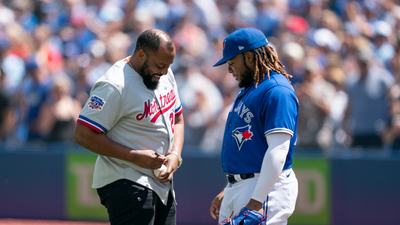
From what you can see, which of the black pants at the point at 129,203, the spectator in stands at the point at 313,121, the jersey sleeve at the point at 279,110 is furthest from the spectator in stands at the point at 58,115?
the jersey sleeve at the point at 279,110

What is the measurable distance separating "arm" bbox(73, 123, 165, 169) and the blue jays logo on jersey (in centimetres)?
56

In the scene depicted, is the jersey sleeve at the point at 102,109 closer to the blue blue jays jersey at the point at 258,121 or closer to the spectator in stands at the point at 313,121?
the blue blue jays jersey at the point at 258,121

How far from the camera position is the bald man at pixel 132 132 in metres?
2.90

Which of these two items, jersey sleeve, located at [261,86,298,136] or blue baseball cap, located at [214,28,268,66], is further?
blue baseball cap, located at [214,28,268,66]

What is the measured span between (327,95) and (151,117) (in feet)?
13.3

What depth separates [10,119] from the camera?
7.48 meters

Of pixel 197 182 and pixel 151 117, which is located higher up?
pixel 151 117

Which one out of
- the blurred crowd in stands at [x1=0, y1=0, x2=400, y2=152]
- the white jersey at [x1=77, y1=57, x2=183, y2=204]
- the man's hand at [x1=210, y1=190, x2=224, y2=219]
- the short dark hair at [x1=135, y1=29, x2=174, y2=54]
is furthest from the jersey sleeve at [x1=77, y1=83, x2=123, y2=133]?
the blurred crowd in stands at [x1=0, y1=0, x2=400, y2=152]

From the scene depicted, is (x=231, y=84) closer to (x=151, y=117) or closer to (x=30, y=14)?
(x=151, y=117)

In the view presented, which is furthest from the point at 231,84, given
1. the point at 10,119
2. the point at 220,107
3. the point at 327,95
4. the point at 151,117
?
the point at 151,117

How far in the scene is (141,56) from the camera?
9.89 ft

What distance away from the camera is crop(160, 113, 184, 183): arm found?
309 cm

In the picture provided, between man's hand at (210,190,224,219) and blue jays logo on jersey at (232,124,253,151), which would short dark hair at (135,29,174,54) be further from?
man's hand at (210,190,224,219)

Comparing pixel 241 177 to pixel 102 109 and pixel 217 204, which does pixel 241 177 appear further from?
pixel 102 109
